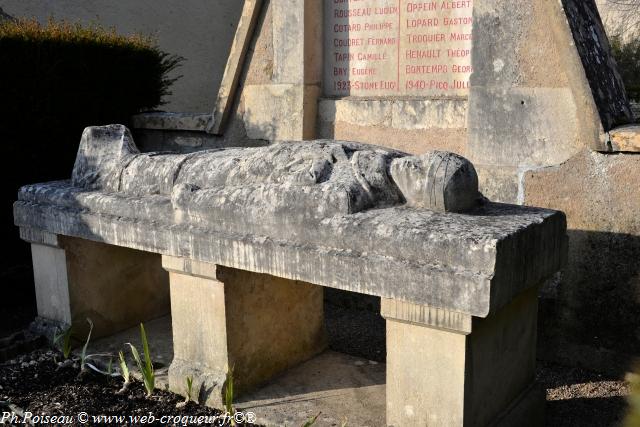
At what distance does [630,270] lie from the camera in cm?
348

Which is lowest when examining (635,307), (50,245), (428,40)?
(635,307)

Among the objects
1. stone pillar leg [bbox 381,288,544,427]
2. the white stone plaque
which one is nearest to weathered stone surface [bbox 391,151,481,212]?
stone pillar leg [bbox 381,288,544,427]

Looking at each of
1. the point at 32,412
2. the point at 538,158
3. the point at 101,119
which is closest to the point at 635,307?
the point at 538,158

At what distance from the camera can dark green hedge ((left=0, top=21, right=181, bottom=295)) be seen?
4953mm

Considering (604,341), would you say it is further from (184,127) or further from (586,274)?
(184,127)

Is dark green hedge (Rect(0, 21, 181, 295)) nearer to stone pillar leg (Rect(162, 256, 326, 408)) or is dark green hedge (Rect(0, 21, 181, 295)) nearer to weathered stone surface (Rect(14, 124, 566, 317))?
weathered stone surface (Rect(14, 124, 566, 317))

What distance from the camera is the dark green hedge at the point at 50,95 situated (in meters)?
4.95

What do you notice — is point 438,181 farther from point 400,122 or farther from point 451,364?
point 400,122

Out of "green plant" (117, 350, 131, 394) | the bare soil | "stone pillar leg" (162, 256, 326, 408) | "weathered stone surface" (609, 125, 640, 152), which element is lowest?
the bare soil

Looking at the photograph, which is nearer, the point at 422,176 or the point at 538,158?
the point at 422,176

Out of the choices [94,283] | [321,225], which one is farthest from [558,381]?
[94,283]

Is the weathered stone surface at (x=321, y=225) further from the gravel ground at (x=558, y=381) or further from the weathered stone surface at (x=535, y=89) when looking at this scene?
the weathered stone surface at (x=535, y=89)

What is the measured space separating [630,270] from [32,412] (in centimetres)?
326

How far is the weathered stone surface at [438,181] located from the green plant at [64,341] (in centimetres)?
231
